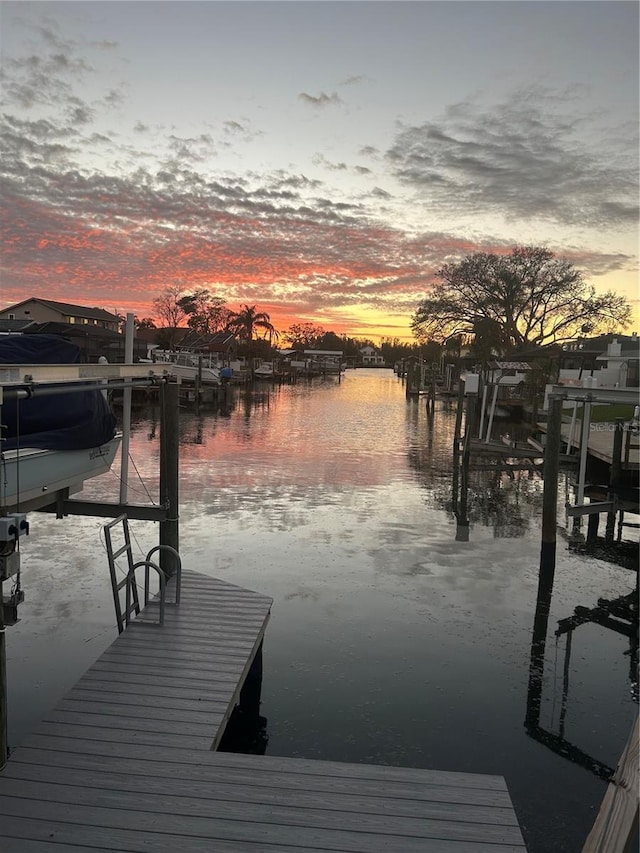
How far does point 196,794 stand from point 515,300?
6103 cm

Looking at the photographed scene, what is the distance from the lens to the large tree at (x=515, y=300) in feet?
196

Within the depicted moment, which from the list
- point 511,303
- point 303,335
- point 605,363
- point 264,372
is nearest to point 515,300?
point 511,303

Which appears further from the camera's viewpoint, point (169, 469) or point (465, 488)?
point (465, 488)

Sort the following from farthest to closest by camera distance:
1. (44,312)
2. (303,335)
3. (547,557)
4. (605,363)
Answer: (303,335), (44,312), (605,363), (547,557)

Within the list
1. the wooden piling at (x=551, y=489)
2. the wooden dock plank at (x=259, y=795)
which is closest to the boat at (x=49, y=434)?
the wooden dock plank at (x=259, y=795)

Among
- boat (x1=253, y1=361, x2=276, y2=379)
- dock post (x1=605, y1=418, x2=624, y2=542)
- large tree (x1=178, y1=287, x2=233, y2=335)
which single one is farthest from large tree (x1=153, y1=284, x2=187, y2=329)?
dock post (x1=605, y1=418, x2=624, y2=542)

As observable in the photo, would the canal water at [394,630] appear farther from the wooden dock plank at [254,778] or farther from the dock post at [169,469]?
the dock post at [169,469]

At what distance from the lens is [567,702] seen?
7.54 meters

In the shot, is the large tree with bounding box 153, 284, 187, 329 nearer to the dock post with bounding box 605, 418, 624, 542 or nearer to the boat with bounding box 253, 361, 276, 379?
the boat with bounding box 253, 361, 276, 379

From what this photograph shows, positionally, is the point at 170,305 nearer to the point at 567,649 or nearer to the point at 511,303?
the point at 511,303

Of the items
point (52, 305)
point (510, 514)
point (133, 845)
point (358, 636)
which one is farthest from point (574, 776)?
point (52, 305)

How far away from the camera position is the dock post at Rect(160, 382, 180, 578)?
8.77m

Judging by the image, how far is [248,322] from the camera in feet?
345

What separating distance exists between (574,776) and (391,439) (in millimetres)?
24454
